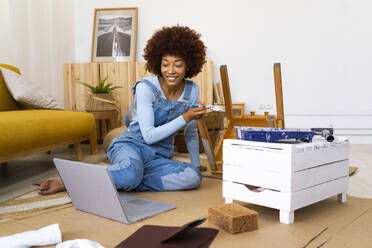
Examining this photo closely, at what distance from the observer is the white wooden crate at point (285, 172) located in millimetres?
1408

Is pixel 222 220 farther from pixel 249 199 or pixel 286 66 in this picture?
pixel 286 66

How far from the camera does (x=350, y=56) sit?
12.3ft

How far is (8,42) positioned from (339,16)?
10.6ft

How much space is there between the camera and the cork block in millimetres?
1336

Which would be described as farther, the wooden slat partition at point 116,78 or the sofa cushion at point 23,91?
the wooden slat partition at point 116,78

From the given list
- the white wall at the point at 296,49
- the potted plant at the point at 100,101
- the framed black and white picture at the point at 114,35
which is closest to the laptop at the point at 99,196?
the potted plant at the point at 100,101

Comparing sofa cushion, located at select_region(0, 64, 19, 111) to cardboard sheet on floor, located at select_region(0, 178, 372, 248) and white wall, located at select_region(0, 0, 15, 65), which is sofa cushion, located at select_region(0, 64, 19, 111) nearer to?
white wall, located at select_region(0, 0, 15, 65)

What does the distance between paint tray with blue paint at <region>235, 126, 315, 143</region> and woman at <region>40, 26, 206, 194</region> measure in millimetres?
409

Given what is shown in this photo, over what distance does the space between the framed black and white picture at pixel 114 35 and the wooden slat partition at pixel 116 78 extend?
0.84 feet

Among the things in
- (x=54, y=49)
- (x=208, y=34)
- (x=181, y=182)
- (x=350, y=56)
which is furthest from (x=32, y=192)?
(x=350, y=56)

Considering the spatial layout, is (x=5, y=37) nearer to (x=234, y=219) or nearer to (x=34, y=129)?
(x=34, y=129)

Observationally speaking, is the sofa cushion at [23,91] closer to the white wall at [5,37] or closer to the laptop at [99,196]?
the white wall at [5,37]

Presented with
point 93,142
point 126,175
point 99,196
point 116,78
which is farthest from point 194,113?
point 116,78

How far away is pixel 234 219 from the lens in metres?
1.33
